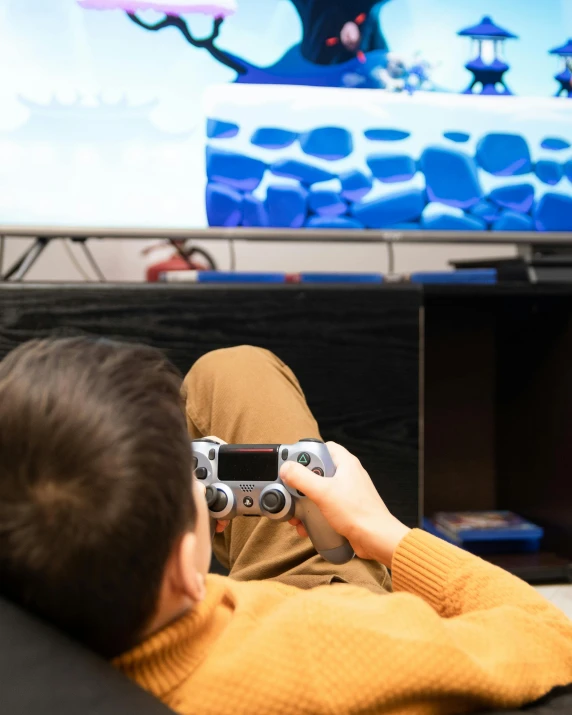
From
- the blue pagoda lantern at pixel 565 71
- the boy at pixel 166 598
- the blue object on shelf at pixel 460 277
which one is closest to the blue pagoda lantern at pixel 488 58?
the blue pagoda lantern at pixel 565 71

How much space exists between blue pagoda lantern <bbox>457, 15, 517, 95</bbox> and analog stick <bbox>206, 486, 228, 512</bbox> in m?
1.22

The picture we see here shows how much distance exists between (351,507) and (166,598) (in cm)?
25

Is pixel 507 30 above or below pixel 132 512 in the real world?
above

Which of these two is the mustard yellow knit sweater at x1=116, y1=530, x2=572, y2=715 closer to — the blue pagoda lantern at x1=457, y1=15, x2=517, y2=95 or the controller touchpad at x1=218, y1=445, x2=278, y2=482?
the controller touchpad at x1=218, y1=445, x2=278, y2=482

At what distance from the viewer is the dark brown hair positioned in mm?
413

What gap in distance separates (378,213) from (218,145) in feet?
1.15

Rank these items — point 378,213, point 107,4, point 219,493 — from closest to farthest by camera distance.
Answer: point 219,493
point 107,4
point 378,213

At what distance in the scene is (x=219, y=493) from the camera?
0.70 metres

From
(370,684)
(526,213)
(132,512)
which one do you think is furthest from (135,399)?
(526,213)

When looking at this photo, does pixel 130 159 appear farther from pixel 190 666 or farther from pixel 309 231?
pixel 190 666

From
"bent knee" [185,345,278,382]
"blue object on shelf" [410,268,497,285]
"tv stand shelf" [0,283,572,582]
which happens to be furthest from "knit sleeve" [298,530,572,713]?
"blue object on shelf" [410,268,497,285]

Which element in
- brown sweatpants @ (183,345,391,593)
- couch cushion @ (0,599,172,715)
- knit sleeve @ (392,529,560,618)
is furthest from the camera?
brown sweatpants @ (183,345,391,593)

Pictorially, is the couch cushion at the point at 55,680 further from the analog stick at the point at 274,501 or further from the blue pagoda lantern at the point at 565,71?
the blue pagoda lantern at the point at 565,71

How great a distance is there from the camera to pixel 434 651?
469mm
